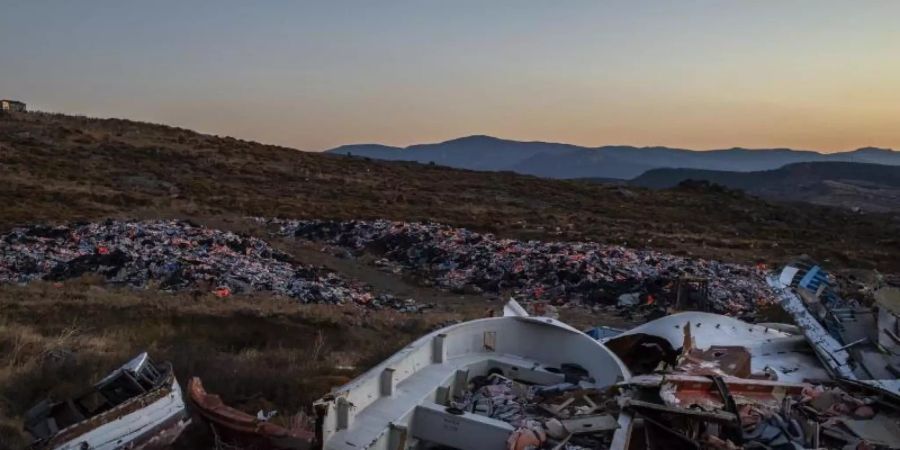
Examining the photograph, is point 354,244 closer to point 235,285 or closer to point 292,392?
point 235,285

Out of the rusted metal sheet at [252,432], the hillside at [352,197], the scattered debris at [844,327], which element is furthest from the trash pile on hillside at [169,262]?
the rusted metal sheet at [252,432]

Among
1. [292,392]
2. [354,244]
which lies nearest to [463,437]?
[292,392]

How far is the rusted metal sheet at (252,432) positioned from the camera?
394 cm

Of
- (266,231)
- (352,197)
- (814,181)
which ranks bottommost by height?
(266,231)

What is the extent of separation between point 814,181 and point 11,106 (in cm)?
9848

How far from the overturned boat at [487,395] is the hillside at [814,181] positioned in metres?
76.6

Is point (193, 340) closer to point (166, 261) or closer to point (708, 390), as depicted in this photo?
point (708, 390)

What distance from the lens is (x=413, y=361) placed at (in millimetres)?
5309

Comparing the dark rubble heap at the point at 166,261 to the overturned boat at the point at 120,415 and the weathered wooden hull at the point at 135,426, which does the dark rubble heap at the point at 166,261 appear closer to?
the overturned boat at the point at 120,415

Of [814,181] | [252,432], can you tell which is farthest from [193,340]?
[814,181]

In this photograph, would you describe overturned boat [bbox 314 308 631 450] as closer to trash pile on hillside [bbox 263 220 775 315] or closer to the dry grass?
the dry grass

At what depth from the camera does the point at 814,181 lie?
95812 millimetres

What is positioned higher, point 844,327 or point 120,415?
point 844,327

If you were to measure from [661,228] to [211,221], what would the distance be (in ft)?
63.6
